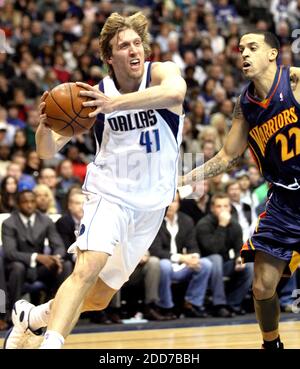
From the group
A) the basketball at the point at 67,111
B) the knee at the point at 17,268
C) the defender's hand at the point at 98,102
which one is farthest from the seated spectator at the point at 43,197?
the defender's hand at the point at 98,102

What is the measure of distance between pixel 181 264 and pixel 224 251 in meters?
0.63

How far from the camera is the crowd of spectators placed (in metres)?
11.9

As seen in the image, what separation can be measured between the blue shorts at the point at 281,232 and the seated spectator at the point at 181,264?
4.11m

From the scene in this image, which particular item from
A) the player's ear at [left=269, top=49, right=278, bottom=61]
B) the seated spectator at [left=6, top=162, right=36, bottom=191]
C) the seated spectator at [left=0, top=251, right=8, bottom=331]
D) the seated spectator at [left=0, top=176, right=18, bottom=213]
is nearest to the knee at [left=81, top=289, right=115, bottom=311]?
the player's ear at [left=269, top=49, right=278, bottom=61]

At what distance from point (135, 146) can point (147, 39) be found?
764mm

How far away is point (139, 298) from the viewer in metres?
10.8

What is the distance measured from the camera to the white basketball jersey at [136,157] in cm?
620

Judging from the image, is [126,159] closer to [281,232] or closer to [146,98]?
[146,98]

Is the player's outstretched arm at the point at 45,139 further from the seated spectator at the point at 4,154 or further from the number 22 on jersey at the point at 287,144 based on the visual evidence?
the seated spectator at the point at 4,154

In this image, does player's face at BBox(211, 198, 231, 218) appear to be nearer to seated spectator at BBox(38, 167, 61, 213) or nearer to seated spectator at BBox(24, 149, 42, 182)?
seated spectator at BBox(38, 167, 61, 213)
